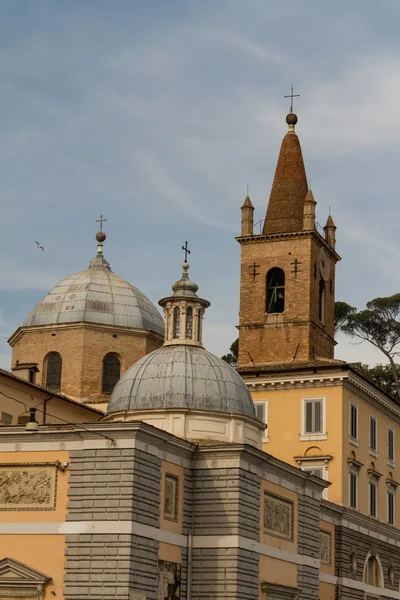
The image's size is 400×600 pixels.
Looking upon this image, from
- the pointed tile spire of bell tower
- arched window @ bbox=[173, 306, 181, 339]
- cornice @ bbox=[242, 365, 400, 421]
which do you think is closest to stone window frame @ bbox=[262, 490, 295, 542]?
arched window @ bbox=[173, 306, 181, 339]

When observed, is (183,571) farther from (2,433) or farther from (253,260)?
(253,260)

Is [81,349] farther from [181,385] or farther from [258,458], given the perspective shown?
[258,458]

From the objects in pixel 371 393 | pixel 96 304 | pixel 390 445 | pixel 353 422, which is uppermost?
pixel 96 304

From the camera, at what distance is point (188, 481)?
3684 centimetres

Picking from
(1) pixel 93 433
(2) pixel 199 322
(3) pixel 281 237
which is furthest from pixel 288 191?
(1) pixel 93 433

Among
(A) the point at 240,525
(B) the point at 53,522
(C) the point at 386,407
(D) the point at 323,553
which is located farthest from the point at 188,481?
(C) the point at 386,407

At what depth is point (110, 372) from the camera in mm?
51000

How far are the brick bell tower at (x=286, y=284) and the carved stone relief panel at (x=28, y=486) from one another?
19489 mm

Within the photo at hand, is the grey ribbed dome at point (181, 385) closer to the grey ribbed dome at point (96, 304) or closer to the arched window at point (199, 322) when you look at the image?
the arched window at point (199, 322)

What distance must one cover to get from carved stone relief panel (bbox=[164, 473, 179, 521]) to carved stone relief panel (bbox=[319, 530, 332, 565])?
10.2m

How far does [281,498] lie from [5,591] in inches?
381

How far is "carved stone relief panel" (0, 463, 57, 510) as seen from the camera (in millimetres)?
33844

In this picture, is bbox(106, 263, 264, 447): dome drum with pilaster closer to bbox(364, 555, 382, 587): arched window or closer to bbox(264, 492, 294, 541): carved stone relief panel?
bbox(264, 492, 294, 541): carved stone relief panel

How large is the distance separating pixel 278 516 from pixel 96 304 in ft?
51.1
